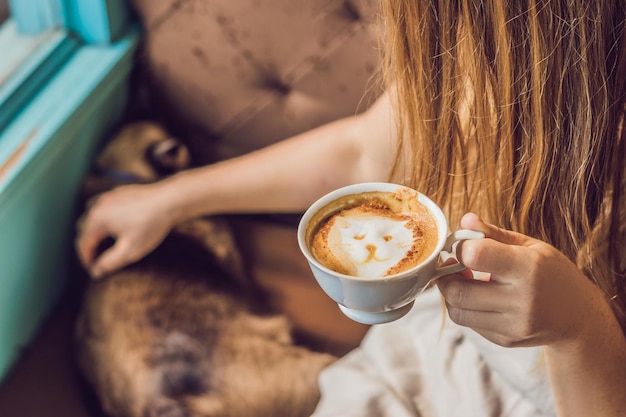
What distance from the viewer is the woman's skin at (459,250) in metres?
0.62

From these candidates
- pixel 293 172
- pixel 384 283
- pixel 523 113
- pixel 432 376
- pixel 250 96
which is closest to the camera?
pixel 384 283

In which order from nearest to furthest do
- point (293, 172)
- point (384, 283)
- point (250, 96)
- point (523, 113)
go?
point (384, 283) < point (523, 113) < point (293, 172) < point (250, 96)

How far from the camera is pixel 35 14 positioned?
4.02 ft

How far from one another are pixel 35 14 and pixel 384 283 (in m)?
0.92

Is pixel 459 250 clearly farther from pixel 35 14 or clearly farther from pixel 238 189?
pixel 35 14

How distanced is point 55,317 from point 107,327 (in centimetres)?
17

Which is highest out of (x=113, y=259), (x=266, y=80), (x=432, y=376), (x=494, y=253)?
(x=494, y=253)

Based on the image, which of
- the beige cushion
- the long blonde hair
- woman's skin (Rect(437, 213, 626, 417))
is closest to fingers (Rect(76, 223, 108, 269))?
the beige cushion

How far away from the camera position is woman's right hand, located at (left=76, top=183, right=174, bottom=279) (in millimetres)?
1087

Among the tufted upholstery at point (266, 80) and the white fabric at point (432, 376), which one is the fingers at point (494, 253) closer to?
the white fabric at point (432, 376)

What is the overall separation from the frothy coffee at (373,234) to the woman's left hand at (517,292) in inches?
1.8

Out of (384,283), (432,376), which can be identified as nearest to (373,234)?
(384,283)

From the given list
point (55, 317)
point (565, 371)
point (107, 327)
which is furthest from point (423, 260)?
point (55, 317)

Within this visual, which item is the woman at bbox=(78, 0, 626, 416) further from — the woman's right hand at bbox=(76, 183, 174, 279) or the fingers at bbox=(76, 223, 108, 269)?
the fingers at bbox=(76, 223, 108, 269)
